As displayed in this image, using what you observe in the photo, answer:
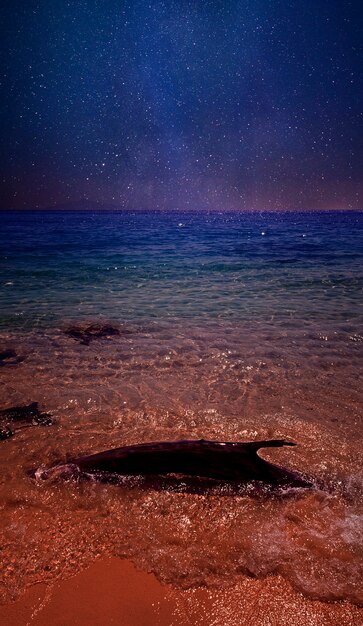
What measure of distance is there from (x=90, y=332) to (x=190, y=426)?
424 centimetres

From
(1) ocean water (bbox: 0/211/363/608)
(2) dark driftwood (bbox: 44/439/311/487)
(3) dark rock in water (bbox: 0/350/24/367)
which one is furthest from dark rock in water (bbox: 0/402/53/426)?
(3) dark rock in water (bbox: 0/350/24/367)

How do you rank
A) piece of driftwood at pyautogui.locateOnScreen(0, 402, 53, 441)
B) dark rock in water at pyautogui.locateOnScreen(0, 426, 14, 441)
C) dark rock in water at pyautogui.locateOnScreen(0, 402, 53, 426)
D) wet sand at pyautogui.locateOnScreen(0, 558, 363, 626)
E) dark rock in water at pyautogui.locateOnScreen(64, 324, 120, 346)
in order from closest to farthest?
wet sand at pyautogui.locateOnScreen(0, 558, 363, 626) < dark rock in water at pyautogui.locateOnScreen(0, 426, 14, 441) < piece of driftwood at pyautogui.locateOnScreen(0, 402, 53, 441) < dark rock in water at pyautogui.locateOnScreen(0, 402, 53, 426) < dark rock in water at pyautogui.locateOnScreen(64, 324, 120, 346)

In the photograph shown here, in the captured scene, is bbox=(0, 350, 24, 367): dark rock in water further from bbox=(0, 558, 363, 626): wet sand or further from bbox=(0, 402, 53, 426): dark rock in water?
bbox=(0, 558, 363, 626): wet sand

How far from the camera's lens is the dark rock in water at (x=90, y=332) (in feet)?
24.0

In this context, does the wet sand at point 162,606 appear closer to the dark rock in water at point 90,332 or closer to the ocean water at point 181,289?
the dark rock in water at point 90,332

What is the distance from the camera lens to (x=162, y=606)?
6.71ft

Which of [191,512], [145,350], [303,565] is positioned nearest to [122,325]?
[145,350]

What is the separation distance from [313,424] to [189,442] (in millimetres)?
1765

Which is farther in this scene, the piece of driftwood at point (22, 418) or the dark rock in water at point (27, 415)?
the dark rock in water at point (27, 415)

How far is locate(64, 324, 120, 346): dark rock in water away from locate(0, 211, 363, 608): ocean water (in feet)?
0.63

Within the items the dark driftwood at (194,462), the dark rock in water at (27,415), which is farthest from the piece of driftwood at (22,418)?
the dark driftwood at (194,462)

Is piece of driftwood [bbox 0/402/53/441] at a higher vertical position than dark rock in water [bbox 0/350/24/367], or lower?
lower

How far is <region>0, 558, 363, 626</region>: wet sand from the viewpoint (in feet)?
6.41

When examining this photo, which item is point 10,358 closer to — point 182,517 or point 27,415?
point 27,415
